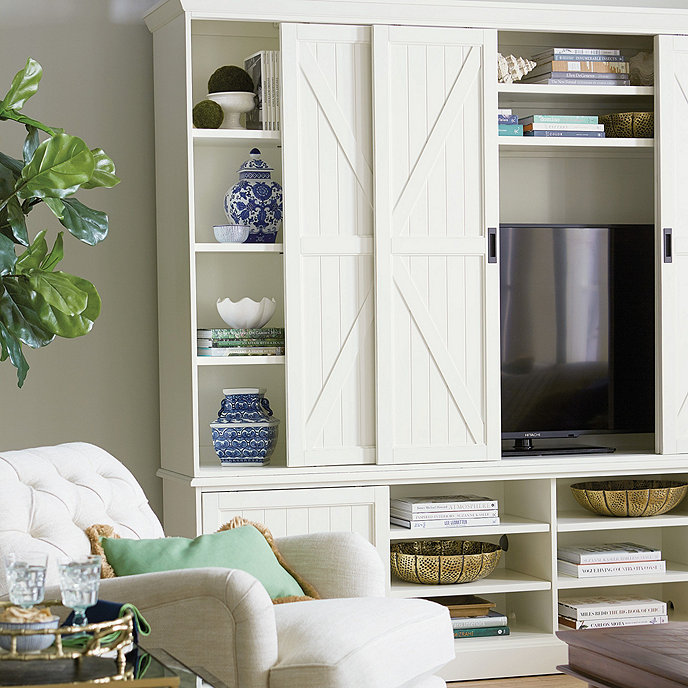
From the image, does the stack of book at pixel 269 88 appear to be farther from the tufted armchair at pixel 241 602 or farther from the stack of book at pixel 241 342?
the tufted armchair at pixel 241 602

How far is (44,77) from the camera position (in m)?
4.04

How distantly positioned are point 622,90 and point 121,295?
1960mm

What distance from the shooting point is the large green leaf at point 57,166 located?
3.15 metres

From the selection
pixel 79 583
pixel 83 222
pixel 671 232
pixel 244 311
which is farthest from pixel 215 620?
pixel 671 232

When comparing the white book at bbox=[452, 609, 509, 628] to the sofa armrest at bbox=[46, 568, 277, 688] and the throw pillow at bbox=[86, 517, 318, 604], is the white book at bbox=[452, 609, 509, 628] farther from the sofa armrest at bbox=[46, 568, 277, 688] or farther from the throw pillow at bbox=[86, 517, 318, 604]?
the sofa armrest at bbox=[46, 568, 277, 688]

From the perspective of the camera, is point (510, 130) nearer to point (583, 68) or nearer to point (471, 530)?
point (583, 68)

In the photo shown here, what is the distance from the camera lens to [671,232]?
4.04 m

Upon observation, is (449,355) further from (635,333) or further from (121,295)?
(121,295)

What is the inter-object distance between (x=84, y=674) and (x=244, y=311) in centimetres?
222

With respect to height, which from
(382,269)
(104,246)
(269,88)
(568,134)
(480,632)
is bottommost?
(480,632)

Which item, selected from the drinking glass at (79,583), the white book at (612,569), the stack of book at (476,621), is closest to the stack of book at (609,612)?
the white book at (612,569)

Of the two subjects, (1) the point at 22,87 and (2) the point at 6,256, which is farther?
(1) the point at 22,87

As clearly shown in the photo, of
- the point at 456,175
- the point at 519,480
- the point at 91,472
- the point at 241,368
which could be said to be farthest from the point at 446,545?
the point at 91,472

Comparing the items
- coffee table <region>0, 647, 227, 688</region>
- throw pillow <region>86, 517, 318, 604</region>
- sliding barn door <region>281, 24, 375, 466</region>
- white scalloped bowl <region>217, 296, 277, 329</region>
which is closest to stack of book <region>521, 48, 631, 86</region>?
sliding barn door <region>281, 24, 375, 466</region>
